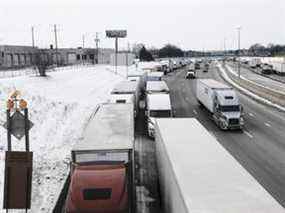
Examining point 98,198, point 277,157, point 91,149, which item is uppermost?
point 91,149

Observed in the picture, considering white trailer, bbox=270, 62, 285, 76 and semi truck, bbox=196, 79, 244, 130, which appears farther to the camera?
white trailer, bbox=270, 62, 285, 76

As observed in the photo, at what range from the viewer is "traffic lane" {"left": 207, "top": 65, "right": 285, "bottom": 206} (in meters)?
19.0

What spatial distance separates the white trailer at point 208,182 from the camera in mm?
8289

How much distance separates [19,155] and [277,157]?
53.0 feet

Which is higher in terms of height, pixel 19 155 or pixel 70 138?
pixel 19 155

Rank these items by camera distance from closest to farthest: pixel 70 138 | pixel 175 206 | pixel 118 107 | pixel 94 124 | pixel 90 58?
1. pixel 175 206
2. pixel 94 124
3. pixel 118 107
4. pixel 70 138
5. pixel 90 58

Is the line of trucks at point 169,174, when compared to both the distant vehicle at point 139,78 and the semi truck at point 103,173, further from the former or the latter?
the distant vehicle at point 139,78

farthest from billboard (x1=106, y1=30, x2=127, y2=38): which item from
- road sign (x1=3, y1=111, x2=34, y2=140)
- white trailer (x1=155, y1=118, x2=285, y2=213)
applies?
road sign (x1=3, y1=111, x2=34, y2=140)

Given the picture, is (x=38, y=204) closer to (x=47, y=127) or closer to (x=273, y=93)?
(x=47, y=127)

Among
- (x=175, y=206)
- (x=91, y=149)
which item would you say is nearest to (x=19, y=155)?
(x=91, y=149)

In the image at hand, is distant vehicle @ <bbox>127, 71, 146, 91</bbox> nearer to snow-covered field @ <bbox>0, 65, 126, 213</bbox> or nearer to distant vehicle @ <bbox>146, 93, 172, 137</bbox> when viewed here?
snow-covered field @ <bbox>0, 65, 126, 213</bbox>

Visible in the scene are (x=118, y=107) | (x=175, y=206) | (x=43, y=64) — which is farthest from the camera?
(x=43, y=64)

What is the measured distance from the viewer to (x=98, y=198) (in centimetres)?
1208

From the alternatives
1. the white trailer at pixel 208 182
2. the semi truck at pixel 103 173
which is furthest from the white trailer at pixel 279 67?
the white trailer at pixel 208 182
